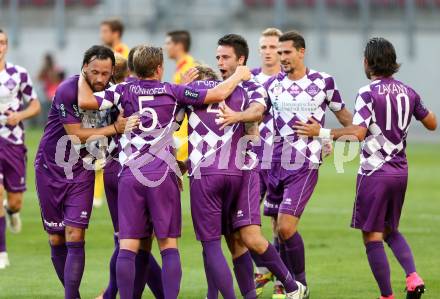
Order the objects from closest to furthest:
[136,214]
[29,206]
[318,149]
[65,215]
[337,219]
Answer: [136,214], [65,215], [318,149], [337,219], [29,206]

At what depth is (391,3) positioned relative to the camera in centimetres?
3341

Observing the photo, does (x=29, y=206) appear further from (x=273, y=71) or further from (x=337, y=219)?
(x=273, y=71)

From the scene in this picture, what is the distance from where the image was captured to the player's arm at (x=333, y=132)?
9320mm

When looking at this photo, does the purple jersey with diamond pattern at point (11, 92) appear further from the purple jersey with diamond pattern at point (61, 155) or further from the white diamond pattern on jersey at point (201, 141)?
the white diamond pattern on jersey at point (201, 141)

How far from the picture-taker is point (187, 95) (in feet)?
28.3

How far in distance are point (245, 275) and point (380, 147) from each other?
1677 millimetres

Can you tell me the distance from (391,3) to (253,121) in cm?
2539

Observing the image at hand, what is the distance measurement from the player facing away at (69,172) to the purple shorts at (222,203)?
99cm

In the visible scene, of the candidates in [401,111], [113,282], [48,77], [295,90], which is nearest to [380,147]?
[401,111]

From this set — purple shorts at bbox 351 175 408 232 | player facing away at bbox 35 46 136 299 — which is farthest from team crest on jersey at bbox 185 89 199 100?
purple shorts at bbox 351 175 408 232

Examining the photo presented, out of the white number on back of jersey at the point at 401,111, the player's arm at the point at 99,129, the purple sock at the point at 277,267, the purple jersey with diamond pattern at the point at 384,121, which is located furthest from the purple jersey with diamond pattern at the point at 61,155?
the white number on back of jersey at the point at 401,111

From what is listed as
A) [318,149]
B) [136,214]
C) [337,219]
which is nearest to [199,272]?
[318,149]

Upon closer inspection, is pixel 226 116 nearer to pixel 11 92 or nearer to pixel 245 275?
pixel 245 275

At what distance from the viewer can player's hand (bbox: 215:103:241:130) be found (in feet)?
28.7
